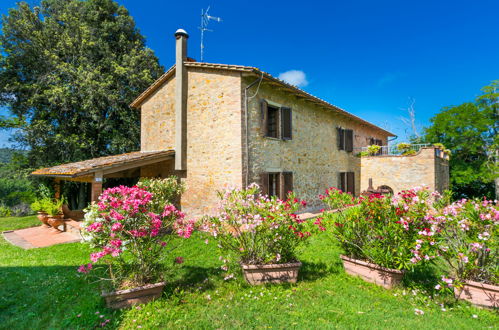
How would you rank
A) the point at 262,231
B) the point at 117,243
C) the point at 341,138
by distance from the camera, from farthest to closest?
the point at 341,138 < the point at 262,231 < the point at 117,243

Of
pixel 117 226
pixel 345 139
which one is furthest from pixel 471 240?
pixel 345 139

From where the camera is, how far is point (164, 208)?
13.2 ft

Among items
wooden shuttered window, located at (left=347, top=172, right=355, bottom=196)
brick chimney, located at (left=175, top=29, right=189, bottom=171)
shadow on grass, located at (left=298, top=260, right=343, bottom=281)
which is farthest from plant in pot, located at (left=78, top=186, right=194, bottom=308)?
wooden shuttered window, located at (left=347, top=172, right=355, bottom=196)

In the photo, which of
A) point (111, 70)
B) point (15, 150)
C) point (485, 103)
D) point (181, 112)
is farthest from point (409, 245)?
point (485, 103)

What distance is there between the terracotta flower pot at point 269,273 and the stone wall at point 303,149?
164 inches

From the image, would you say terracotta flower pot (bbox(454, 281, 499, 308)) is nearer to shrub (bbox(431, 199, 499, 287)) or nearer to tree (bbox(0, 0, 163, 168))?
shrub (bbox(431, 199, 499, 287))

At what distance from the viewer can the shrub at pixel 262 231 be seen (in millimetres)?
4059

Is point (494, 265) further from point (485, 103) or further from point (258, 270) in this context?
point (485, 103)

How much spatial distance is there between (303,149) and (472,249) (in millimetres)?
7097

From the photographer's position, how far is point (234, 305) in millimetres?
3500

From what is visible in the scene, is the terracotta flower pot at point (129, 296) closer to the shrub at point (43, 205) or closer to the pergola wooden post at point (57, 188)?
the shrub at point (43, 205)

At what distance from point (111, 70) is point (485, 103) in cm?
2702

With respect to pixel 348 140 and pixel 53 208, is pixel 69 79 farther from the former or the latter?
pixel 348 140

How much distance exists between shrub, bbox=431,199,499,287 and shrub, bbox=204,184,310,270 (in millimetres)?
2075
